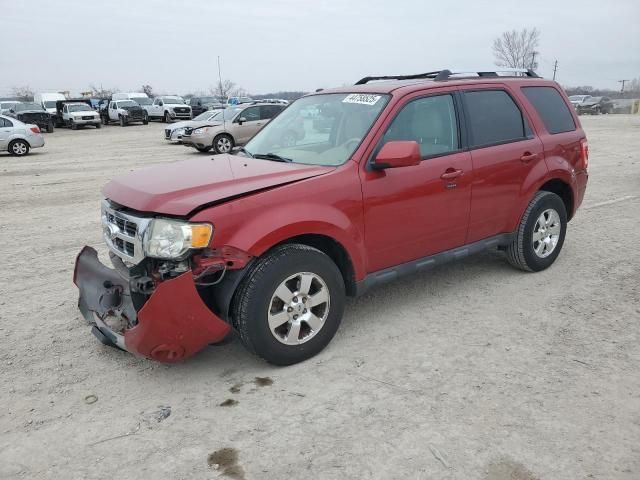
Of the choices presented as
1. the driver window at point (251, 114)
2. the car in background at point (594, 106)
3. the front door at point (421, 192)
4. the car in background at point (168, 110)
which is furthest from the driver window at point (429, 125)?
the car in background at point (594, 106)

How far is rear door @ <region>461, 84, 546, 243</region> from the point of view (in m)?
4.56

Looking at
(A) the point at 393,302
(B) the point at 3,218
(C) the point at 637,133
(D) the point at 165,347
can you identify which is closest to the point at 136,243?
(D) the point at 165,347

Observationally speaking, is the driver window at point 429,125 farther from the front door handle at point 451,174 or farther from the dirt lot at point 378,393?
the dirt lot at point 378,393

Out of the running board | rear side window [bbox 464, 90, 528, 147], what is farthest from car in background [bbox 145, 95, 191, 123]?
the running board

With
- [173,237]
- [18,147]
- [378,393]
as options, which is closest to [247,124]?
[18,147]

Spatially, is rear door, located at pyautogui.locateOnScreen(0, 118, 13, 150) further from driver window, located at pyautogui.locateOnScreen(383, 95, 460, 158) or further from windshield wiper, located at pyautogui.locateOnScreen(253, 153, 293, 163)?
driver window, located at pyautogui.locateOnScreen(383, 95, 460, 158)

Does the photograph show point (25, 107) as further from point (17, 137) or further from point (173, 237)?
point (173, 237)

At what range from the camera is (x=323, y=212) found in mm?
3588

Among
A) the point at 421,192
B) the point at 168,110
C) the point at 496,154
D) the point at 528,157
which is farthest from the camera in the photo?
the point at 168,110

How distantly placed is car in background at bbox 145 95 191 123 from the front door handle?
35739 millimetres

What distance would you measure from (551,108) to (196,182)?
374cm

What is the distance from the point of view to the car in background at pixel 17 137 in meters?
18.2

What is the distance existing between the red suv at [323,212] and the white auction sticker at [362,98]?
0.10ft

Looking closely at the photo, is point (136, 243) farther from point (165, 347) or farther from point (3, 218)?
point (3, 218)
